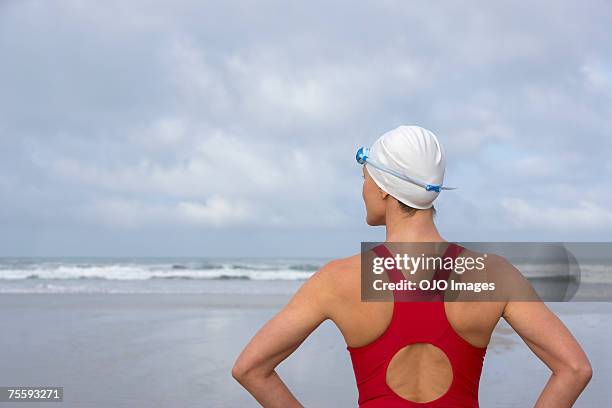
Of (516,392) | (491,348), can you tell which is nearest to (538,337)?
(516,392)

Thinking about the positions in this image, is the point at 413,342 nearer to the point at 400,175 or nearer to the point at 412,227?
the point at 412,227

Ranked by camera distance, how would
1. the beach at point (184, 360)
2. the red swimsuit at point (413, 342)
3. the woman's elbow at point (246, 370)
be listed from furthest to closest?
the beach at point (184, 360) → the woman's elbow at point (246, 370) → the red swimsuit at point (413, 342)

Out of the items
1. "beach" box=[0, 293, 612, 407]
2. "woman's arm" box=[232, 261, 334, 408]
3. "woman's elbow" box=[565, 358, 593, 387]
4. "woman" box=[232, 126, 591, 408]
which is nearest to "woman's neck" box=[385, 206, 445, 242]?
"woman" box=[232, 126, 591, 408]

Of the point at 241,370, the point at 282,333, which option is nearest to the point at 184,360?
the point at 241,370

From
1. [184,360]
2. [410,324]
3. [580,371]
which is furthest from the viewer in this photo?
[184,360]

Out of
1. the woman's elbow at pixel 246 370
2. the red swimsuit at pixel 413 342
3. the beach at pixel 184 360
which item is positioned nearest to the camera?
the red swimsuit at pixel 413 342

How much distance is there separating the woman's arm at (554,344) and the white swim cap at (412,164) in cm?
39

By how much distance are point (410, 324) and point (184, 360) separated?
6229 millimetres

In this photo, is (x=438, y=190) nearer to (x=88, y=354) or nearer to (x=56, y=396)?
(x=56, y=396)

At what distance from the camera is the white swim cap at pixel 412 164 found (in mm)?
1887

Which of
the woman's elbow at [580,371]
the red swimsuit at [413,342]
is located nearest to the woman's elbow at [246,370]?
the red swimsuit at [413,342]

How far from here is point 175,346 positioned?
866cm

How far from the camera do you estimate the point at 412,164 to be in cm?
189

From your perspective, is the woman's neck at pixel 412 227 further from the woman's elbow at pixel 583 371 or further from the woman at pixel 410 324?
the woman's elbow at pixel 583 371
